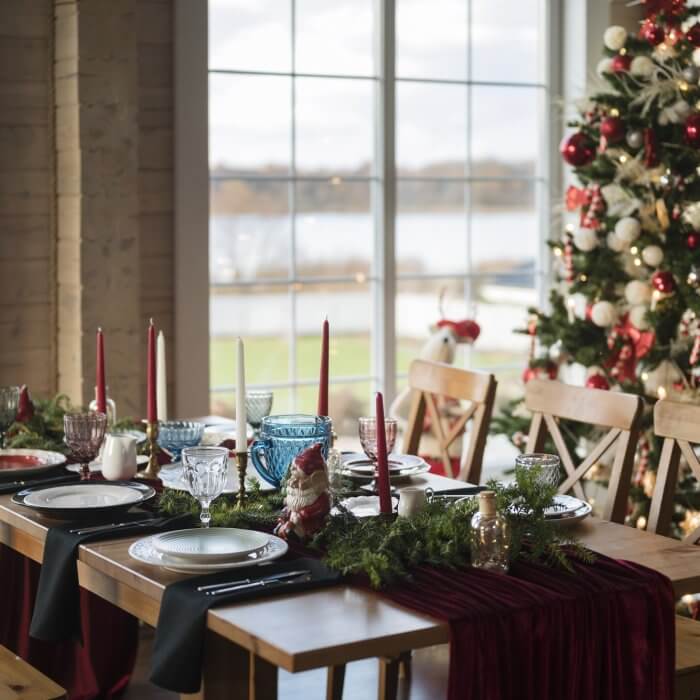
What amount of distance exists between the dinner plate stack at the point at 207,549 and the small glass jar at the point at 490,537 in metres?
0.32

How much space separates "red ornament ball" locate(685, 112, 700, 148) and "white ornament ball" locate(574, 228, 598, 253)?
0.49 meters

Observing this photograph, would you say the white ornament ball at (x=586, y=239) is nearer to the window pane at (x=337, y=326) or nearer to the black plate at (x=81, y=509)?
the window pane at (x=337, y=326)

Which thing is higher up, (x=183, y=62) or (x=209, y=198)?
(x=183, y=62)

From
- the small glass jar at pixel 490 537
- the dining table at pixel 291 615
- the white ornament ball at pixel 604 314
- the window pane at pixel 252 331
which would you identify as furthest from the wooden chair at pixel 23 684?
the white ornament ball at pixel 604 314

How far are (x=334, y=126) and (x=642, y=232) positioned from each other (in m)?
1.29

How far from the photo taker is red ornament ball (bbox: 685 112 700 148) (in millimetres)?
4160

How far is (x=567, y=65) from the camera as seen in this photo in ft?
17.4

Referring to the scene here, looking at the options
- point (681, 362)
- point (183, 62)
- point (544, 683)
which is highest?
point (183, 62)

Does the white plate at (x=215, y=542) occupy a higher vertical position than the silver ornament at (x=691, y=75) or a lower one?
lower

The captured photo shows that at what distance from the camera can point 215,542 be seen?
2.09 meters

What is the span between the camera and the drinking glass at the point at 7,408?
292 cm

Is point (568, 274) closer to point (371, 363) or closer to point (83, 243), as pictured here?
point (371, 363)

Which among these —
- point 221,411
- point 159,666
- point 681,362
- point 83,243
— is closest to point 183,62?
point 83,243

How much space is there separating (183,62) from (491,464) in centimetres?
213
